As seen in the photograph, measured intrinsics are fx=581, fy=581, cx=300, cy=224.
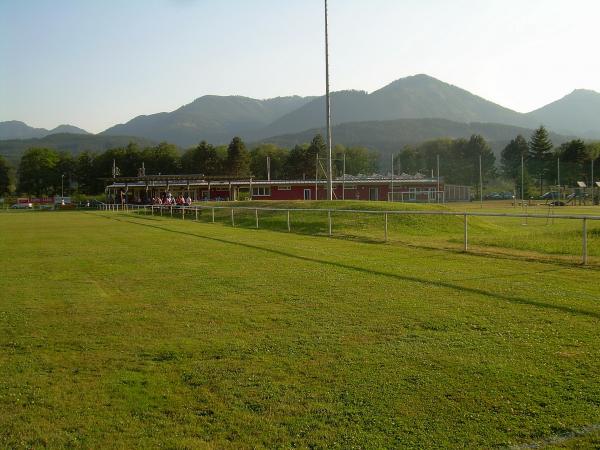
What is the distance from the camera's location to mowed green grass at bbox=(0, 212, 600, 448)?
4266mm

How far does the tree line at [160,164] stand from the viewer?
376 feet

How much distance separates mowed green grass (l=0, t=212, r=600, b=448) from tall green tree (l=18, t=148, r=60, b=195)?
131680 mm

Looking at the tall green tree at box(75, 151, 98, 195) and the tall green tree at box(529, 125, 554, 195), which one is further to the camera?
the tall green tree at box(75, 151, 98, 195)

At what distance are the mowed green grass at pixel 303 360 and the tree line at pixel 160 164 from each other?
102 metres

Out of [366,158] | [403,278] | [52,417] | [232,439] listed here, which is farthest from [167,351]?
[366,158]

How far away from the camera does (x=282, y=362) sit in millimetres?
5762

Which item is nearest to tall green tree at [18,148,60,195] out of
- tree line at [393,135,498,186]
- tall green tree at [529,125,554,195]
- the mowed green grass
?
tree line at [393,135,498,186]

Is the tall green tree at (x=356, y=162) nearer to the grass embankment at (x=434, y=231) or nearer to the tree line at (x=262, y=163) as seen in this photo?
the tree line at (x=262, y=163)

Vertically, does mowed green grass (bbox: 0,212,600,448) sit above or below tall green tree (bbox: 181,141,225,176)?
below

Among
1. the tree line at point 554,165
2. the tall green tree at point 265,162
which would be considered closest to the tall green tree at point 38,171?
the tall green tree at point 265,162

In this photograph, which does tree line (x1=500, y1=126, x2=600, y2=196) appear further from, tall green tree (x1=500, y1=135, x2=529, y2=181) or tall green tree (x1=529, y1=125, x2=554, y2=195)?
tall green tree (x1=500, y1=135, x2=529, y2=181)

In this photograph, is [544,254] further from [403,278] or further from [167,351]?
[167,351]

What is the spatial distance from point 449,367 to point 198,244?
575 inches

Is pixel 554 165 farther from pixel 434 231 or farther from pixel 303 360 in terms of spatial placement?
pixel 303 360
